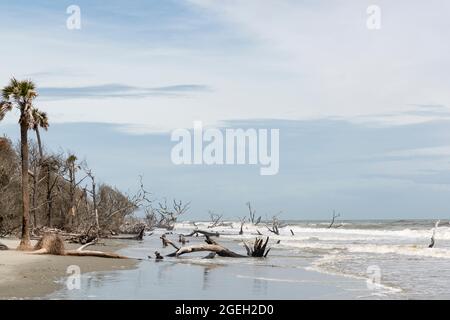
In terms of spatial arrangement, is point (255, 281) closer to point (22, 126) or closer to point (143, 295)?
point (143, 295)

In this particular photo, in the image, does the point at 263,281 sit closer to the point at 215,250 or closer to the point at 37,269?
the point at 37,269

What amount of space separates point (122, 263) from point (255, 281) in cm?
666

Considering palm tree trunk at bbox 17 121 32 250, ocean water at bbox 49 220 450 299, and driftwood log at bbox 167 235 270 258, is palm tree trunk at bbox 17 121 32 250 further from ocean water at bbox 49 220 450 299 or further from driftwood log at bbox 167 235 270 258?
driftwood log at bbox 167 235 270 258

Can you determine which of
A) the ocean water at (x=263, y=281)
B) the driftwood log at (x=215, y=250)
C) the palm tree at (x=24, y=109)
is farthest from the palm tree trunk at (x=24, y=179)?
the driftwood log at (x=215, y=250)

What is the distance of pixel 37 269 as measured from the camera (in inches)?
743

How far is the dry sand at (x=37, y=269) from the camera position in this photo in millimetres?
14334

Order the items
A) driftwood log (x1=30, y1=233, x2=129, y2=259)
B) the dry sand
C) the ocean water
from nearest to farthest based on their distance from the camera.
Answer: the dry sand < the ocean water < driftwood log (x1=30, y1=233, x2=129, y2=259)

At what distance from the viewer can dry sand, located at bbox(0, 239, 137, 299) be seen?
1433 centimetres

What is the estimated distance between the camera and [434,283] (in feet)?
63.9

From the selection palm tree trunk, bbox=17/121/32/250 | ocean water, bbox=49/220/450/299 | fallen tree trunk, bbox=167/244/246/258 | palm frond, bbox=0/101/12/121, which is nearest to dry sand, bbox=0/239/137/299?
ocean water, bbox=49/220/450/299

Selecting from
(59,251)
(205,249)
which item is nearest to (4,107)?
(59,251)
